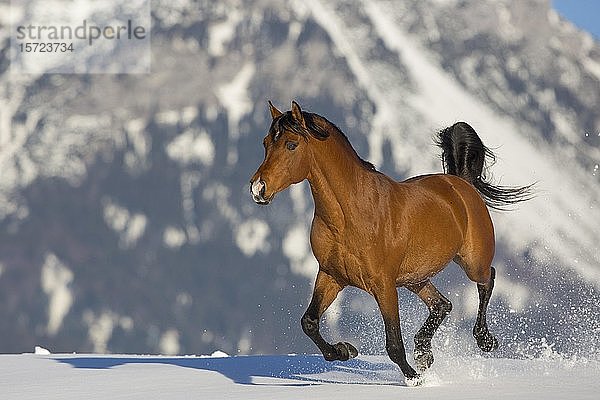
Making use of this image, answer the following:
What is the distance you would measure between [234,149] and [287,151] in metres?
137

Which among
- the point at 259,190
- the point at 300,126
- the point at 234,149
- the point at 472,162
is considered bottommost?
the point at 259,190

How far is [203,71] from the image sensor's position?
483ft

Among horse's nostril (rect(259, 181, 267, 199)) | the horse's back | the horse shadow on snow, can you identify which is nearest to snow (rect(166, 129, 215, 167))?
the horse shadow on snow

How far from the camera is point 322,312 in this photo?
20.4ft

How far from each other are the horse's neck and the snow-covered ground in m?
1.08

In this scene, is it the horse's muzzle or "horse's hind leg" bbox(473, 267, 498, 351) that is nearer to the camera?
the horse's muzzle

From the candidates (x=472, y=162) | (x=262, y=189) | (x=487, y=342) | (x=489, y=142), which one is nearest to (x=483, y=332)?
(x=487, y=342)

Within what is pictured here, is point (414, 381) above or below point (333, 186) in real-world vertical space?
below

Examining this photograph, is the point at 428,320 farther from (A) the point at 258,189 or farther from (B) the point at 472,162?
(A) the point at 258,189

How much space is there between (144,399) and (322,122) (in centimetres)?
196

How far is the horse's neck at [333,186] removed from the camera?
19.6 ft

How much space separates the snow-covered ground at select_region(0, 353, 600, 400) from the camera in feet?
18.9

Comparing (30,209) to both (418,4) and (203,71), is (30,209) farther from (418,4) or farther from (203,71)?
(418,4)

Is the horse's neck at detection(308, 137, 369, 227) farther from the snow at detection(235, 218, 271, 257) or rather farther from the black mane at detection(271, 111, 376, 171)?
the snow at detection(235, 218, 271, 257)
